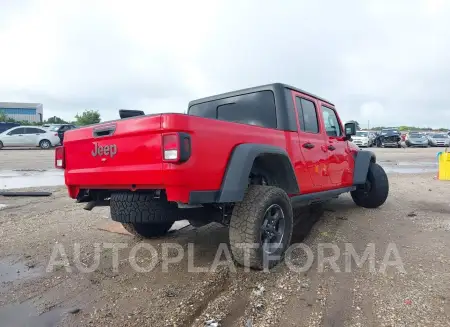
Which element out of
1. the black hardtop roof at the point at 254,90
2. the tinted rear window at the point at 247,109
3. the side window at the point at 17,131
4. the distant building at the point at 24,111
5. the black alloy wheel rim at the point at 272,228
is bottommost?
the black alloy wheel rim at the point at 272,228

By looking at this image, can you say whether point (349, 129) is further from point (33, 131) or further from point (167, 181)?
point (33, 131)

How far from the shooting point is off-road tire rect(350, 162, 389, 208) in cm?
621

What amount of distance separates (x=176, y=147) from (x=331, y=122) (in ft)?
10.8

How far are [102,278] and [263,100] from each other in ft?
8.35

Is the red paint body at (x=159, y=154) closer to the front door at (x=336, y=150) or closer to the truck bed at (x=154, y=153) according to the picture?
the truck bed at (x=154, y=153)

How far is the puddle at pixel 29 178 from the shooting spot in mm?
9052

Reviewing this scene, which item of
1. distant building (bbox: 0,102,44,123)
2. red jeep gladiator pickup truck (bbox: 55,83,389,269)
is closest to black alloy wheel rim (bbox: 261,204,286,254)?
red jeep gladiator pickup truck (bbox: 55,83,389,269)

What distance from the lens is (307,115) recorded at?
464 centimetres

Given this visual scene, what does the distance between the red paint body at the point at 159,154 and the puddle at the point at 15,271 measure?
82 centimetres

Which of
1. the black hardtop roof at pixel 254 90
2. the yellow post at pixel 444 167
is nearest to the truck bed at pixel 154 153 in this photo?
the black hardtop roof at pixel 254 90

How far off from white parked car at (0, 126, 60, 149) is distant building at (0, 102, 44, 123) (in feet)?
197

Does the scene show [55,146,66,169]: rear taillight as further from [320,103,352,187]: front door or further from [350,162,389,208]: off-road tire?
[350,162,389,208]: off-road tire

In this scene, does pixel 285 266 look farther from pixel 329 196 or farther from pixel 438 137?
pixel 438 137

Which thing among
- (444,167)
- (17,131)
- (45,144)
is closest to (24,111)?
(17,131)
